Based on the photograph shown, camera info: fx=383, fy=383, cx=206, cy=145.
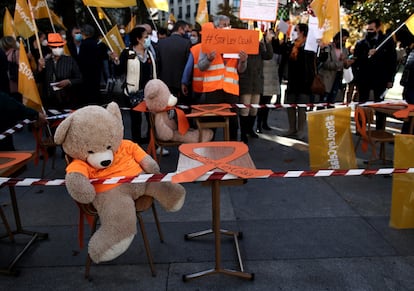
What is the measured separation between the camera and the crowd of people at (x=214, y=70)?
19.2 ft

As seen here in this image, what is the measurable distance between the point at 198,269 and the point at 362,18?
10874 mm

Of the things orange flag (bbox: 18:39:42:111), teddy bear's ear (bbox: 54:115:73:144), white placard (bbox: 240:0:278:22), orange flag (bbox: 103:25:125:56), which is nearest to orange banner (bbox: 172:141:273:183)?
teddy bear's ear (bbox: 54:115:73:144)

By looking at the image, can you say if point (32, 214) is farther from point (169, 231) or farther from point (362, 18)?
point (362, 18)

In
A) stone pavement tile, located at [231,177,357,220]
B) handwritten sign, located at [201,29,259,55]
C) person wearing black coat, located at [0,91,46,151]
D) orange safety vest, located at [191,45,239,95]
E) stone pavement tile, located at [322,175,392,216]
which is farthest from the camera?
orange safety vest, located at [191,45,239,95]

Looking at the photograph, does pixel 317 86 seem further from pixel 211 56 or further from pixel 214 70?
pixel 211 56

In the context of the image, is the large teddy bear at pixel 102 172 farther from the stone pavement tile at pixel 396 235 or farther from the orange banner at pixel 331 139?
the orange banner at pixel 331 139

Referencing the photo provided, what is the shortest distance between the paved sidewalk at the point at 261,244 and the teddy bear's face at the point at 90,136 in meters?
1.00

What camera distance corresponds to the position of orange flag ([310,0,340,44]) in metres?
6.16

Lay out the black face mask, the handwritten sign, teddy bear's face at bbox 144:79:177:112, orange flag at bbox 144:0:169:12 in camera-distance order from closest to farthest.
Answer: teddy bear's face at bbox 144:79:177:112 < the handwritten sign < orange flag at bbox 144:0:169:12 < the black face mask

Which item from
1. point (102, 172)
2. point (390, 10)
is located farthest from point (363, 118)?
point (390, 10)

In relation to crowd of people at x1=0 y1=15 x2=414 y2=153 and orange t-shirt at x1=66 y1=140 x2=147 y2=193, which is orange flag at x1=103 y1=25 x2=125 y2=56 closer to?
crowd of people at x1=0 y1=15 x2=414 y2=153

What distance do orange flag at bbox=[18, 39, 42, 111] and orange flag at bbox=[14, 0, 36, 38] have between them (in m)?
1.41

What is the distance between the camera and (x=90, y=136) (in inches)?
110

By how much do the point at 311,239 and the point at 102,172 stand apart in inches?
78.5
